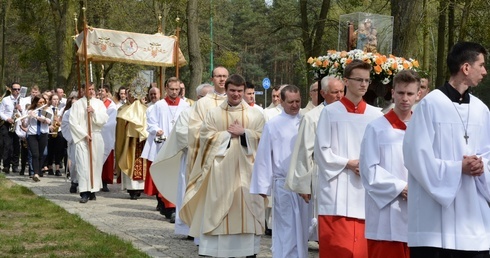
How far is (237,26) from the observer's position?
96.2 meters

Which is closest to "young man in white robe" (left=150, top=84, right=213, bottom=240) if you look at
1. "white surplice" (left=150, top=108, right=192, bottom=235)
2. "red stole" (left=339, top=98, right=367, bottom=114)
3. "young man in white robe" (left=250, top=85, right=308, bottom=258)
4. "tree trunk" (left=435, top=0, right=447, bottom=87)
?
"white surplice" (left=150, top=108, right=192, bottom=235)

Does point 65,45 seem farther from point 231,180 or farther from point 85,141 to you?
point 231,180

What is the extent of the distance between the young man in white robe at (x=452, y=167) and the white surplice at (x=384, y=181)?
621 mm

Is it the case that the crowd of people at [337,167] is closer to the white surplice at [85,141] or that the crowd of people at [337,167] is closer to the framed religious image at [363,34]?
the framed religious image at [363,34]

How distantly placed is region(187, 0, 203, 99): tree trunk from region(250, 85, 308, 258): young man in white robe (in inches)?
553

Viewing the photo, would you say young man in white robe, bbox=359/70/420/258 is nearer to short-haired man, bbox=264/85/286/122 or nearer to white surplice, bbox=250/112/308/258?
white surplice, bbox=250/112/308/258

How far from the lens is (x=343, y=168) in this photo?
732 cm

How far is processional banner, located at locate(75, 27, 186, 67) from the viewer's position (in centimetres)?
1658

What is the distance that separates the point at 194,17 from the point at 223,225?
14921 millimetres

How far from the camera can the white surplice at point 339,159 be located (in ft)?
24.0

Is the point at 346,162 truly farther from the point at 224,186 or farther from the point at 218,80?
the point at 218,80

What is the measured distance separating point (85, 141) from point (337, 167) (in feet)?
32.4

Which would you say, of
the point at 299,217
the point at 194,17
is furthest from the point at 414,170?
the point at 194,17

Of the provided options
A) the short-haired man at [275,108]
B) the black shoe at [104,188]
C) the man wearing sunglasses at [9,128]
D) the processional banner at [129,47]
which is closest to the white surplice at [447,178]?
the short-haired man at [275,108]
